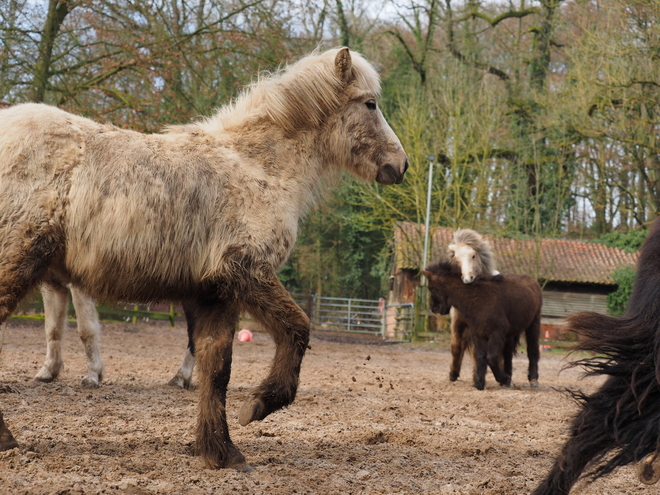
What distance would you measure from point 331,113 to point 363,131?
0.27m

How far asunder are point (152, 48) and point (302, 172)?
1170 centimetres

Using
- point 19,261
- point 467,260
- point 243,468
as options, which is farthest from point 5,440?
point 467,260

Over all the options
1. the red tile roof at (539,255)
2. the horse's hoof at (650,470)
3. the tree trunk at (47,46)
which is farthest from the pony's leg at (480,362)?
the red tile roof at (539,255)

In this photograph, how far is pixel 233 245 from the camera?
13.1 ft

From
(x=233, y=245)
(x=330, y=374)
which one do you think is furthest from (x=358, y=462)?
(x=330, y=374)

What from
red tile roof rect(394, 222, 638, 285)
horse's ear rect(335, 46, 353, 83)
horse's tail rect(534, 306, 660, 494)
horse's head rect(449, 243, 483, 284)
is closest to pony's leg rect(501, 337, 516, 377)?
horse's head rect(449, 243, 483, 284)

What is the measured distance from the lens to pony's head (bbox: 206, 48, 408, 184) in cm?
464

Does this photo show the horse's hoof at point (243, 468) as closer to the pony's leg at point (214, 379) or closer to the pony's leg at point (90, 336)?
the pony's leg at point (214, 379)

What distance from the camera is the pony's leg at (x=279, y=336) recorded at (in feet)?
13.1

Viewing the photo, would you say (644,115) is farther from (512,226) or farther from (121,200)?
(121,200)

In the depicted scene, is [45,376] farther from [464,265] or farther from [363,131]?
[464,265]

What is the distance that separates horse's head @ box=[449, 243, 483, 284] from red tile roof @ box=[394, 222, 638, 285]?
47.8 ft

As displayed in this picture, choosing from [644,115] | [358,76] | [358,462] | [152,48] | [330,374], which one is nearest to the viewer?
[358,462]

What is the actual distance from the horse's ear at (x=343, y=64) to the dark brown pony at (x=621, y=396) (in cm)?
230
